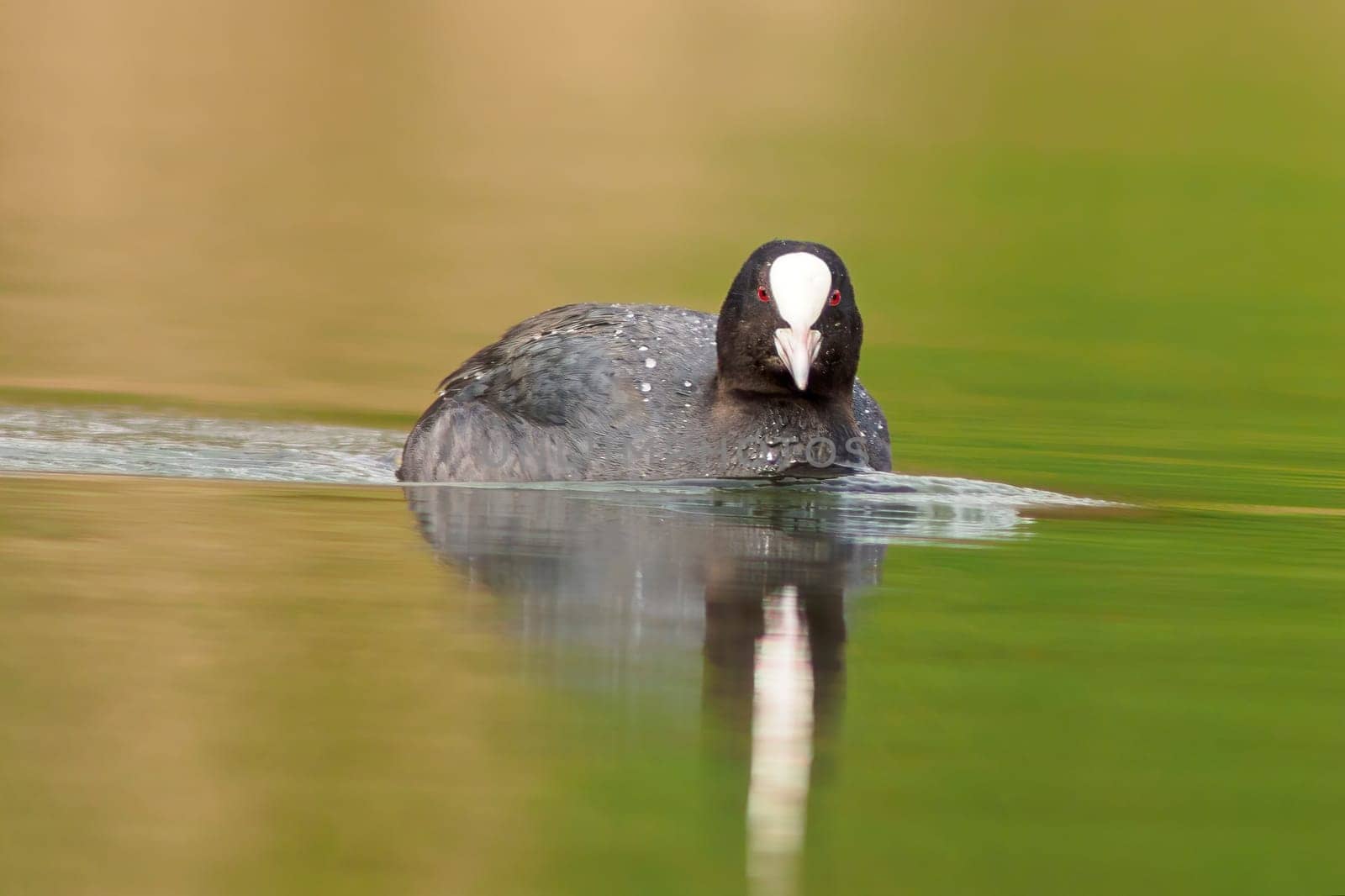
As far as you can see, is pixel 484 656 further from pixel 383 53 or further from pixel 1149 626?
pixel 383 53

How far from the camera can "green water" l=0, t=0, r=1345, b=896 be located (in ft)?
15.9

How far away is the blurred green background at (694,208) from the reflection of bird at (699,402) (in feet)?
3.56

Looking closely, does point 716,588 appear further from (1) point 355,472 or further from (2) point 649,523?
(1) point 355,472

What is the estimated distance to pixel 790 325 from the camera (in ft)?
31.7

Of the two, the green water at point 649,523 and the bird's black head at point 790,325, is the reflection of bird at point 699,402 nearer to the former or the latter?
the bird's black head at point 790,325

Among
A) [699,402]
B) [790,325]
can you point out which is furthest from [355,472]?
[790,325]

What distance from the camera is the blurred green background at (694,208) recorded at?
12820 mm

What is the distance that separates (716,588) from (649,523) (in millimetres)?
1375

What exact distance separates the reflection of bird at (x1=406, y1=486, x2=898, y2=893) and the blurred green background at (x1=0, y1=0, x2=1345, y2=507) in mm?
2120

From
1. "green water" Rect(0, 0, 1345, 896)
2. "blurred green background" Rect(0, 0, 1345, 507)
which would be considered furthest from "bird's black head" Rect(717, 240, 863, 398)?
"blurred green background" Rect(0, 0, 1345, 507)

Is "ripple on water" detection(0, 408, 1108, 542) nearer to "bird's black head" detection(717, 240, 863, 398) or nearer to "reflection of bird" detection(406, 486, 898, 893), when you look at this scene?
"reflection of bird" detection(406, 486, 898, 893)

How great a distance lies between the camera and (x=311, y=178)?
939 inches

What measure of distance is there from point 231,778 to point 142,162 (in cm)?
1882

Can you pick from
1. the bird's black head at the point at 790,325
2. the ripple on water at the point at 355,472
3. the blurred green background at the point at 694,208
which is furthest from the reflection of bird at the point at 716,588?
the blurred green background at the point at 694,208
